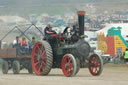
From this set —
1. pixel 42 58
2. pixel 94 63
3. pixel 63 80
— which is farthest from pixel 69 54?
pixel 63 80

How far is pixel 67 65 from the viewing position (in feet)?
47.5

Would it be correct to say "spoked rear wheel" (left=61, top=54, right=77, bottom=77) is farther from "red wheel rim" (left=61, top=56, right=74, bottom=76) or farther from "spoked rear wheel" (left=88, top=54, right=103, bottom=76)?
"spoked rear wheel" (left=88, top=54, right=103, bottom=76)

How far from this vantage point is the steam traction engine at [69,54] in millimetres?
14492

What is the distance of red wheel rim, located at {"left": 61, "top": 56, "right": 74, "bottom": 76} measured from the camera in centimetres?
1434

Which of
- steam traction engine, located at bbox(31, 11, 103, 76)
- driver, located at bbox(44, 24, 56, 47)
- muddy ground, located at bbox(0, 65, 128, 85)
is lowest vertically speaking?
muddy ground, located at bbox(0, 65, 128, 85)

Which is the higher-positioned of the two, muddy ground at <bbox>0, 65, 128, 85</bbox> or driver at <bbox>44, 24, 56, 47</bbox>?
driver at <bbox>44, 24, 56, 47</bbox>

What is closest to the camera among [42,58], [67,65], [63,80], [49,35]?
[63,80]

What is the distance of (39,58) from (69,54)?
1881 mm

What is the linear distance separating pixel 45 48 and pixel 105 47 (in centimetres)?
2517

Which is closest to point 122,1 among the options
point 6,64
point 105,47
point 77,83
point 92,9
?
point 92,9

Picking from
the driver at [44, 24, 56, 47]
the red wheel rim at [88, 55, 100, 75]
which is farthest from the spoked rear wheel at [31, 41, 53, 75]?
the red wheel rim at [88, 55, 100, 75]

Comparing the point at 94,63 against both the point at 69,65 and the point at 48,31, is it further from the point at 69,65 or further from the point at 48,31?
the point at 48,31

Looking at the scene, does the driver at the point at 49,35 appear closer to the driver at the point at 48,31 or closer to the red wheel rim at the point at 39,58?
the driver at the point at 48,31

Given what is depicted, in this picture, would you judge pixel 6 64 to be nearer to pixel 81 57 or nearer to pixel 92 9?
pixel 81 57
